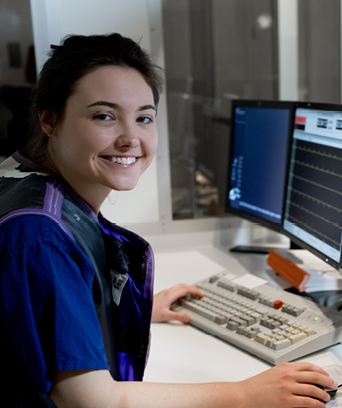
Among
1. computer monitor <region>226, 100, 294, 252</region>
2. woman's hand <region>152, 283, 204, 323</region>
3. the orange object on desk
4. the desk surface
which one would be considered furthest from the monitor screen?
woman's hand <region>152, 283, 204, 323</region>

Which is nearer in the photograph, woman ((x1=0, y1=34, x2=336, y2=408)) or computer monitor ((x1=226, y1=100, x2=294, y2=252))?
woman ((x1=0, y1=34, x2=336, y2=408))

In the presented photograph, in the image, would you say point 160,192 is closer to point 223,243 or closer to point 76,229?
point 223,243

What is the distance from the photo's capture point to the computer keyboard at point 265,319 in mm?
979

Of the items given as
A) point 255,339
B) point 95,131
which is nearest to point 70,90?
point 95,131

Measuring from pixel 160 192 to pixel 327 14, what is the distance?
1046 mm

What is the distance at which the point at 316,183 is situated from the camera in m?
1.26

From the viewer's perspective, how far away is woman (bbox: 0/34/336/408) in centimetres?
68

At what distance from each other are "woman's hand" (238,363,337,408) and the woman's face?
0.42m

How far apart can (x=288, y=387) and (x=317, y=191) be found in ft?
2.01

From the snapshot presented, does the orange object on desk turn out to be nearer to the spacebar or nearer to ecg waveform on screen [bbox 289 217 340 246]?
ecg waveform on screen [bbox 289 217 340 246]

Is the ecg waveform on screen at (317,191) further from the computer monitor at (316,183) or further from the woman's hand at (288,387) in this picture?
the woman's hand at (288,387)

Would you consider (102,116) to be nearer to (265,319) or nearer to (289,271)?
(265,319)

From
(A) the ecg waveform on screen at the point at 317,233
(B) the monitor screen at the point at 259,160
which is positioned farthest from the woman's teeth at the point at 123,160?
(B) the monitor screen at the point at 259,160

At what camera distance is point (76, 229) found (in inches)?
30.6
